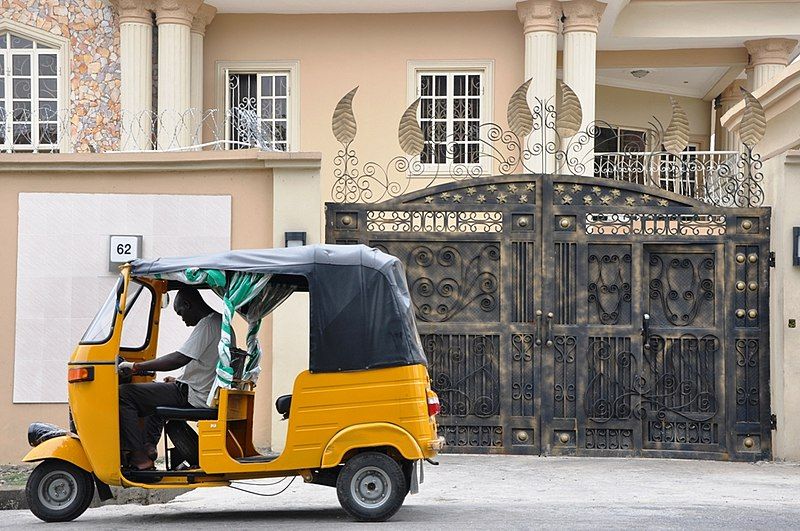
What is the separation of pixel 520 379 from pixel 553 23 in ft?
29.3

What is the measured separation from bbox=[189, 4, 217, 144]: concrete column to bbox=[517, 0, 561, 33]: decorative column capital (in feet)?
16.0

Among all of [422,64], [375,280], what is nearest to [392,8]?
[422,64]

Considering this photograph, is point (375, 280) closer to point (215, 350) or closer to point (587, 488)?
point (215, 350)

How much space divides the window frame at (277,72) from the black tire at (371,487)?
12.3 meters

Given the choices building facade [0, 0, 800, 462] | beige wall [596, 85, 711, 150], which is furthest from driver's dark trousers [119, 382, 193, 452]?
beige wall [596, 85, 711, 150]

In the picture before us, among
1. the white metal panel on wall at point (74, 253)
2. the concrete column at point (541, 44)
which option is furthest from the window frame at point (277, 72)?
the white metal panel on wall at point (74, 253)

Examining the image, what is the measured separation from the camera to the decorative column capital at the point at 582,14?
1998 cm

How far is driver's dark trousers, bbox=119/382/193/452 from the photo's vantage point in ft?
29.5

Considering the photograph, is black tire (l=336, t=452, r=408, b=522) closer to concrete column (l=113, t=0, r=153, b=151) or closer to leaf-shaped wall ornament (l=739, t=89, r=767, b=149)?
leaf-shaped wall ornament (l=739, t=89, r=767, b=149)

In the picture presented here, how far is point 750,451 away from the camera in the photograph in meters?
12.5

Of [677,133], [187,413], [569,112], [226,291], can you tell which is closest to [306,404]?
[187,413]

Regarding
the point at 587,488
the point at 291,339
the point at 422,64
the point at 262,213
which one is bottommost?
the point at 587,488

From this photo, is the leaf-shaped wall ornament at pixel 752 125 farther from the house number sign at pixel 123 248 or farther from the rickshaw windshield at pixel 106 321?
the rickshaw windshield at pixel 106 321

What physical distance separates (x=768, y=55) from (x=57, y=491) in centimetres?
1627
